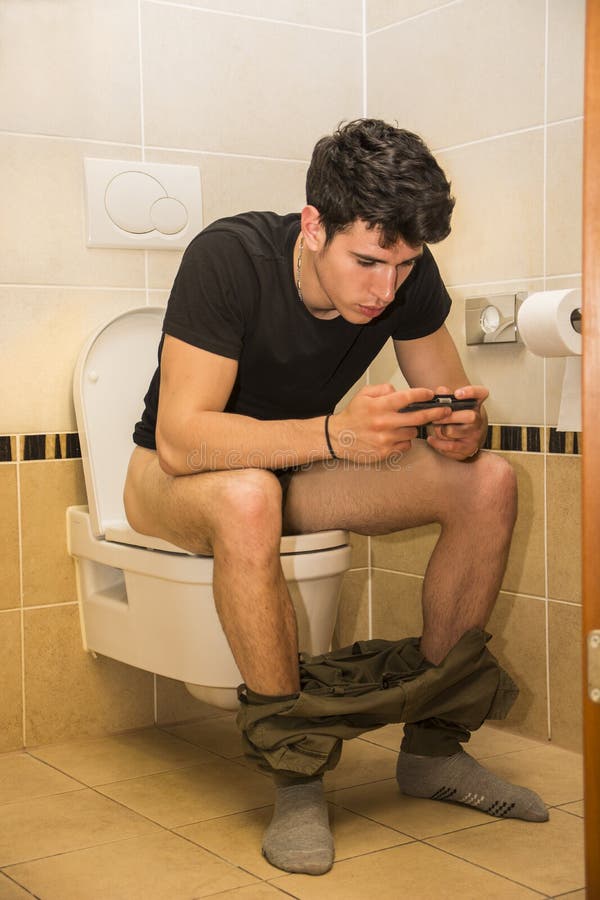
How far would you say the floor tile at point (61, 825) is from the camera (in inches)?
67.4

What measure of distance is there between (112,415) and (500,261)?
876mm

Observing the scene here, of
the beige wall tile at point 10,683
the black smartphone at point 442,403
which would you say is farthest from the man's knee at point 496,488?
the beige wall tile at point 10,683

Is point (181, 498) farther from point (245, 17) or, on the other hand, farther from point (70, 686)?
point (245, 17)

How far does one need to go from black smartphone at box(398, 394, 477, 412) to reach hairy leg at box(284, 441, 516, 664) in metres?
0.12

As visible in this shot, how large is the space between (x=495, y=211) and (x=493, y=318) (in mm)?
228

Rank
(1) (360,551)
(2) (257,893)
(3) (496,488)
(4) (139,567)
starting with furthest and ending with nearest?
(1) (360,551)
(4) (139,567)
(3) (496,488)
(2) (257,893)

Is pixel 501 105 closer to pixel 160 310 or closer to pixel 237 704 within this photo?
pixel 160 310

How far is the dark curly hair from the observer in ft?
5.29

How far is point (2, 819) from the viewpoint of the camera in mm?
1846

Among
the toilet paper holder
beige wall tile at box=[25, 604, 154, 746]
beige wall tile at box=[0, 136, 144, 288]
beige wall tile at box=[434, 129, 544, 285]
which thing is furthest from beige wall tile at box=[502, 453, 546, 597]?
beige wall tile at box=[0, 136, 144, 288]

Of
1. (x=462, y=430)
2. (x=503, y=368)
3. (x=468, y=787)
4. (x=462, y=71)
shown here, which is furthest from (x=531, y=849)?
(x=462, y=71)

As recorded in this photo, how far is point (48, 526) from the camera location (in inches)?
88.4

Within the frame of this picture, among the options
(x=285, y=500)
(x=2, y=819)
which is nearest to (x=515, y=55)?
(x=285, y=500)

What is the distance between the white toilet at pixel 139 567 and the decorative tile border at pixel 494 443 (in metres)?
0.09
